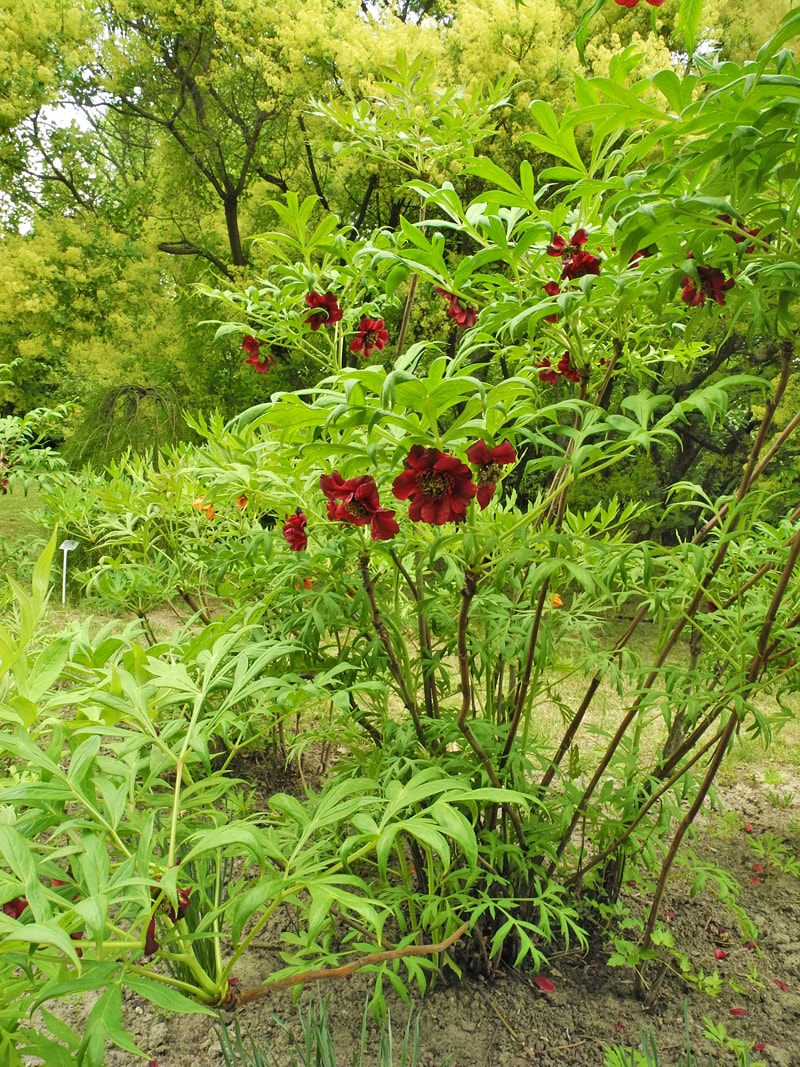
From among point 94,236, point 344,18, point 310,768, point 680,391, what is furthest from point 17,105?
point 310,768

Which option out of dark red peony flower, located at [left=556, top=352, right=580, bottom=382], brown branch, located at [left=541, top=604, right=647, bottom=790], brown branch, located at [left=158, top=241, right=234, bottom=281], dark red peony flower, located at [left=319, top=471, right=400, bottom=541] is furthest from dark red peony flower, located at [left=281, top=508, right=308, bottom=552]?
brown branch, located at [left=158, top=241, right=234, bottom=281]

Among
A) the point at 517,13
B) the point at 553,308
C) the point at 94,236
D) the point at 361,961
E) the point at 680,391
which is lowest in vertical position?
the point at 361,961

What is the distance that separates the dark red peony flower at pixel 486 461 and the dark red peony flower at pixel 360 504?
6.3 inches

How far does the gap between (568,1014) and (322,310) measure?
1589 millimetres

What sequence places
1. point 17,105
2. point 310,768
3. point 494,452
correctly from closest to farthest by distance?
point 494,452 < point 310,768 < point 17,105

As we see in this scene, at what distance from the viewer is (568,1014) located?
4.98ft

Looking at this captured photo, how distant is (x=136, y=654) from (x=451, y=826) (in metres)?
0.42

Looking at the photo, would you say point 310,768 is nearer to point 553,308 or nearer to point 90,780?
point 90,780

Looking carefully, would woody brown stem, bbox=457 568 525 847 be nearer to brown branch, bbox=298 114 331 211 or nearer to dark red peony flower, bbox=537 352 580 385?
dark red peony flower, bbox=537 352 580 385

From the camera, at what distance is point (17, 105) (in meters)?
8.91

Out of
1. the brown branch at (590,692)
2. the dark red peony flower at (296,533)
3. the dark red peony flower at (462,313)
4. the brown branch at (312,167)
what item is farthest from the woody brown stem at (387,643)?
the brown branch at (312,167)

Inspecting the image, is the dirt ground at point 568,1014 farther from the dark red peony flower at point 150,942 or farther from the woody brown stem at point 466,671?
the dark red peony flower at point 150,942

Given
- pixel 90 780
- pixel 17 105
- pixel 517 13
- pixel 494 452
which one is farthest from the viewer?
pixel 17 105

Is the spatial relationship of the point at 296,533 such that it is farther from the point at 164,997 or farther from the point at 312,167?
the point at 312,167
